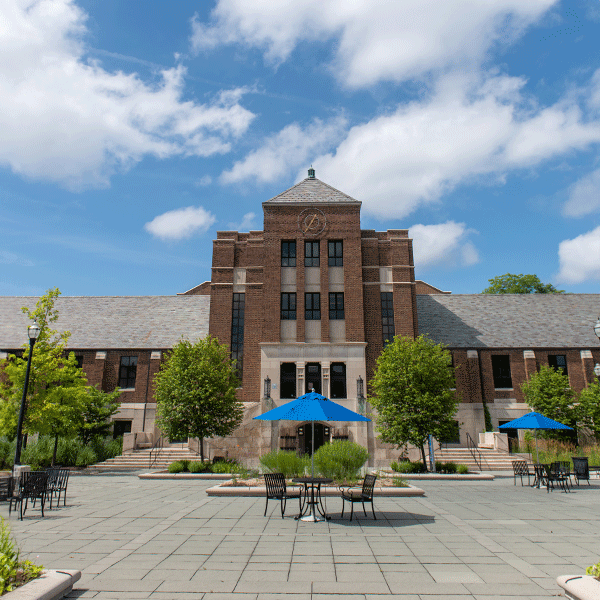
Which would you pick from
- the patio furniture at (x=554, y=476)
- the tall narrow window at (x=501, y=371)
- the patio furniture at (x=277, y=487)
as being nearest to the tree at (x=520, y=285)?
the tall narrow window at (x=501, y=371)

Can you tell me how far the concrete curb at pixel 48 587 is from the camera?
5.09 metres

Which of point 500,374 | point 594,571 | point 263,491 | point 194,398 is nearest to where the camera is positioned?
point 594,571

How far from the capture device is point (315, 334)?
31.2 meters

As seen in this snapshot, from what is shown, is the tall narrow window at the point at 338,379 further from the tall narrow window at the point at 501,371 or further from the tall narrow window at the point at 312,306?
the tall narrow window at the point at 501,371

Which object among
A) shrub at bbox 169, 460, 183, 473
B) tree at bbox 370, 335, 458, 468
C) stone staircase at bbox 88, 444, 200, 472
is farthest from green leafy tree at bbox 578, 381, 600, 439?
shrub at bbox 169, 460, 183, 473

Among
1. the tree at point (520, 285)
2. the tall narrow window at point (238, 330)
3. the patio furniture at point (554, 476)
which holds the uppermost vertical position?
the tree at point (520, 285)

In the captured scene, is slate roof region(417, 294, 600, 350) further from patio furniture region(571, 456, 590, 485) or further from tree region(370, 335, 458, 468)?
patio furniture region(571, 456, 590, 485)

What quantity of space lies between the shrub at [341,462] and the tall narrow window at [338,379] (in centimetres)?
1442

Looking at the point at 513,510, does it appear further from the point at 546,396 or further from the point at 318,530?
the point at 546,396

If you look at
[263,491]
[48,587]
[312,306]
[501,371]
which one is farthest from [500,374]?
[48,587]

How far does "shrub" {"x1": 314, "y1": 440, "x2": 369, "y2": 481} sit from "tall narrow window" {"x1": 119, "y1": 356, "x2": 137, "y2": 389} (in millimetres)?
22427

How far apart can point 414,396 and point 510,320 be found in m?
18.9

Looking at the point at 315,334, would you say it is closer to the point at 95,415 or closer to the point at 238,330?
the point at 238,330

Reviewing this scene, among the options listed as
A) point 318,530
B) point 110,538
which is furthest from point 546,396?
point 110,538
